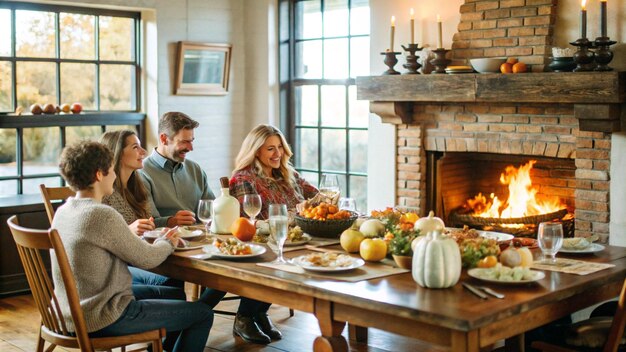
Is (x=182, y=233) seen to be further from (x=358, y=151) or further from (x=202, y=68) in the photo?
(x=202, y=68)

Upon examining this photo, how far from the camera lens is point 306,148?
693 cm

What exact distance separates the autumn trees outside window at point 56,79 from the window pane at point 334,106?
1.48 meters

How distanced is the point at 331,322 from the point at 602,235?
2.57 metres

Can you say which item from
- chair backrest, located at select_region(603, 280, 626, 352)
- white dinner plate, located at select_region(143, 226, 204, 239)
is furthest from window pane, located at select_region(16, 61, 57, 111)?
chair backrest, located at select_region(603, 280, 626, 352)

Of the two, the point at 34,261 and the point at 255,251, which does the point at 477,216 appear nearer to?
the point at 255,251

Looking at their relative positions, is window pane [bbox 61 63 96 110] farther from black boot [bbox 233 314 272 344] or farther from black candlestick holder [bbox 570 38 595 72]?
black candlestick holder [bbox 570 38 595 72]

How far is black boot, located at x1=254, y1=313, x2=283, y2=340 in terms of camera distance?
449 centimetres

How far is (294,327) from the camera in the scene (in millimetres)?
4715

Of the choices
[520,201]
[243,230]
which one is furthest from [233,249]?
[520,201]

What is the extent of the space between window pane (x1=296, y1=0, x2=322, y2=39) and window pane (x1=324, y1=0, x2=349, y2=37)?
86mm

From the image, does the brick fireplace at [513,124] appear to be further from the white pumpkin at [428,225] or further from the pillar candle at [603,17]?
the white pumpkin at [428,225]

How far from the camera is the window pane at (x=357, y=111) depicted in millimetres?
6398

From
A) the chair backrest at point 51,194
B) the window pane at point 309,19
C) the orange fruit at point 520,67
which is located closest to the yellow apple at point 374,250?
the chair backrest at point 51,194

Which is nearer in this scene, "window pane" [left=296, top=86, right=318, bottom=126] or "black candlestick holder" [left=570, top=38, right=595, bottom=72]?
"black candlestick holder" [left=570, top=38, right=595, bottom=72]
